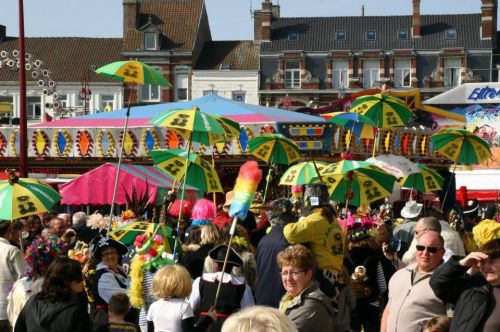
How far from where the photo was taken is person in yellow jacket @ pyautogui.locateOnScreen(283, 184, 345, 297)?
7980mm

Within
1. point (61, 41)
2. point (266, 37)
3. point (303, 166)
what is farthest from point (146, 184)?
point (61, 41)

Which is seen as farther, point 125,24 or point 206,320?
point 125,24

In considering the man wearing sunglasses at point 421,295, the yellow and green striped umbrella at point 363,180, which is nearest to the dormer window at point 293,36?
the yellow and green striped umbrella at point 363,180

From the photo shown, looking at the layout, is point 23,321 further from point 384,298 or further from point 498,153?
point 498,153

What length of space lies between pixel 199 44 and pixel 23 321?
5638cm

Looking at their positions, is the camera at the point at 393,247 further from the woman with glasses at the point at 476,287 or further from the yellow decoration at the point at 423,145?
the yellow decoration at the point at 423,145

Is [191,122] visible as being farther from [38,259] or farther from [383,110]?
[38,259]

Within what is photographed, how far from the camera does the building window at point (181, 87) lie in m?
61.2

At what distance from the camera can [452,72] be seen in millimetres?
58406

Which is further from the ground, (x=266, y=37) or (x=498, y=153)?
(x=266, y=37)

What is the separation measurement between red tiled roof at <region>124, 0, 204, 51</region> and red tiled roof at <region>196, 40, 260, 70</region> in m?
1.44

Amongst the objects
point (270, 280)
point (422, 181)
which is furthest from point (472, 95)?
point (270, 280)

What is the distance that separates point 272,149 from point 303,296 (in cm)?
1021

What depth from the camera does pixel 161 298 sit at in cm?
757
